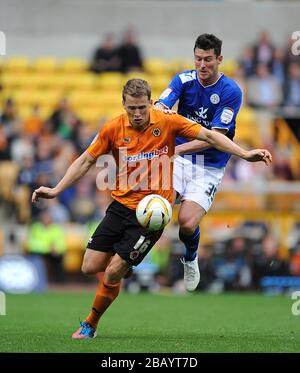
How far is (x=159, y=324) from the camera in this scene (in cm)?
1099

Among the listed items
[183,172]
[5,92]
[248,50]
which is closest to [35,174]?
[5,92]

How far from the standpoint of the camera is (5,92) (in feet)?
72.4

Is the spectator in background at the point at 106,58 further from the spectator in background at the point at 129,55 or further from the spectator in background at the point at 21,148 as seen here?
the spectator in background at the point at 21,148

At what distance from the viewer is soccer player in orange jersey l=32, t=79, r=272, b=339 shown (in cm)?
894

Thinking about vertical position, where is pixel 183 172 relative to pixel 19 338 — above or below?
above

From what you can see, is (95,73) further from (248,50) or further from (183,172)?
(183,172)

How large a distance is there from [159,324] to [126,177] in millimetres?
2561

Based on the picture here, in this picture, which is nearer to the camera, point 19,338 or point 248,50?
point 19,338

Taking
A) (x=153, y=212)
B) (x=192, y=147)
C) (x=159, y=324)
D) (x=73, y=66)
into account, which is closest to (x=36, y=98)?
(x=73, y=66)

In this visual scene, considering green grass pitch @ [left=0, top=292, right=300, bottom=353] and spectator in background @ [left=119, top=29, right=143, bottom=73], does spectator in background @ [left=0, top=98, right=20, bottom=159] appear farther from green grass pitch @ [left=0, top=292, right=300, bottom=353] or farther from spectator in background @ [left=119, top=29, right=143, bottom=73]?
green grass pitch @ [left=0, top=292, right=300, bottom=353]

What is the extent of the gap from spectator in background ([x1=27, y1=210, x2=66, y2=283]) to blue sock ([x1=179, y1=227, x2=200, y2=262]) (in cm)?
765

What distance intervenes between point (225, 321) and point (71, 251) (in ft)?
22.7

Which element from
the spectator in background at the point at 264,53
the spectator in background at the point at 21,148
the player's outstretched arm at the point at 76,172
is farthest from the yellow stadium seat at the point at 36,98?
the player's outstretched arm at the point at 76,172

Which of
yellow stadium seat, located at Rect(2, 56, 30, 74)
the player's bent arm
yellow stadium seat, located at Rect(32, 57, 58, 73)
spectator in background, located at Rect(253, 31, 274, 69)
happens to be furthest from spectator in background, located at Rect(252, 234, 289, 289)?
yellow stadium seat, located at Rect(2, 56, 30, 74)
